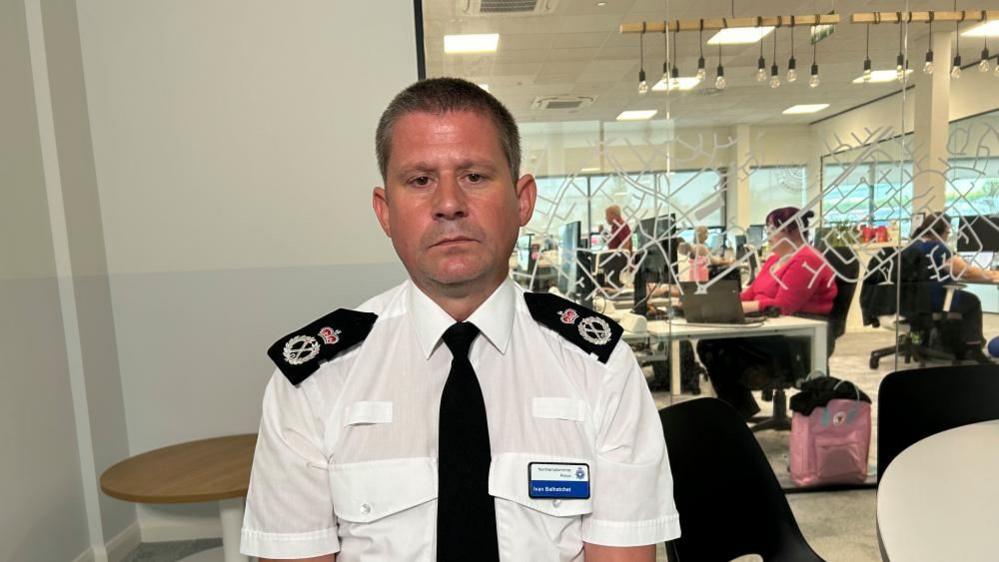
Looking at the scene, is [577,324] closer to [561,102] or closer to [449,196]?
[449,196]

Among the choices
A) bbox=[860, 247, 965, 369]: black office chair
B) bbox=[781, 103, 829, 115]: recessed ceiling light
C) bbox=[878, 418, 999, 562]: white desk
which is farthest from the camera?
bbox=[860, 247, 965, 369]: black office chair

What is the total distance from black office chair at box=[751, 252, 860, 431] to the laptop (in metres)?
0.42

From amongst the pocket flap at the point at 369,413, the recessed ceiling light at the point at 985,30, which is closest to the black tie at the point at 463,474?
the pocket flap at the point at 369,413

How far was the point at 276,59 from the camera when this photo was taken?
2400 mm

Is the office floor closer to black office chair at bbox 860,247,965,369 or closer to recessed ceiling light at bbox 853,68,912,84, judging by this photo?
black office chair at bbox 860,247,965,369

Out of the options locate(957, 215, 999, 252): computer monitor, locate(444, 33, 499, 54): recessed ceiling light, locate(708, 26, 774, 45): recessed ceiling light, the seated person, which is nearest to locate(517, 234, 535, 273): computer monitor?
locate(444, 33, 499, 54): recessed ceiling light

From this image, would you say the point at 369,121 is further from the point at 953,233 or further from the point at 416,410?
the point at 953,233

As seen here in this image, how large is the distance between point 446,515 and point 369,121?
1.80 meters

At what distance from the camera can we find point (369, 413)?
3.59ft

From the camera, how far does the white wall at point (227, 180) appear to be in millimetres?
2393

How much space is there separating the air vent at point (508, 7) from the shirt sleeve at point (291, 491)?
206cm

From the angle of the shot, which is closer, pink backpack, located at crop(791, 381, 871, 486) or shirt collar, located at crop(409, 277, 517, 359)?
shirt collar, located at crop(409, 277, 517, 359)

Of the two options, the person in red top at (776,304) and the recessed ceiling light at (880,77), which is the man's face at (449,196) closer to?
the person in red top at (776,304)

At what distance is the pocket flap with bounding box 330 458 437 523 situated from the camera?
1.04 meters
